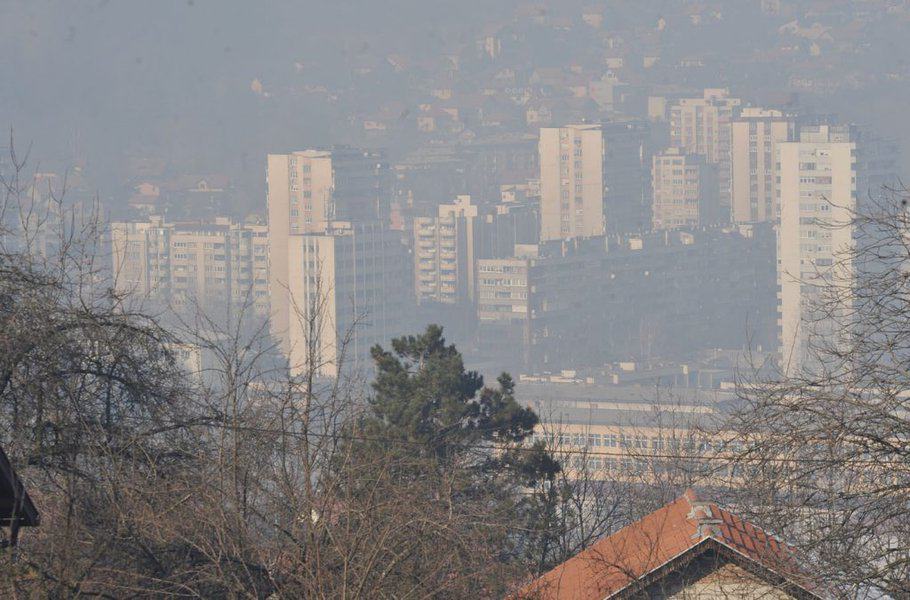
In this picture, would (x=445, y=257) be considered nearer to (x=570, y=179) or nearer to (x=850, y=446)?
(x=570, y=179)

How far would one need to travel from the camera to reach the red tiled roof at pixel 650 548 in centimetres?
451

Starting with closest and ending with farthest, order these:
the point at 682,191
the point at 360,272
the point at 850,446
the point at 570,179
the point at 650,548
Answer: the point at 850,446, the point at 650,548, the point at 360,272, the point at 570,179, the point at 682,191

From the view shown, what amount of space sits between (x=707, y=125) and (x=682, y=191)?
14187 mm

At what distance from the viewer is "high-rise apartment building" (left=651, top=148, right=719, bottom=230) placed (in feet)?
295

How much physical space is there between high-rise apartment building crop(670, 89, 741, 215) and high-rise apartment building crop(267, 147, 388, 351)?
2102cm

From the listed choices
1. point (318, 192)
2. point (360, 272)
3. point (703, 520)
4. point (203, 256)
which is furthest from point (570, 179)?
point (703, 520)

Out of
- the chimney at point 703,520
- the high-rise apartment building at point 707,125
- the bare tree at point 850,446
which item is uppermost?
the high-rise apartment building at point 707,125

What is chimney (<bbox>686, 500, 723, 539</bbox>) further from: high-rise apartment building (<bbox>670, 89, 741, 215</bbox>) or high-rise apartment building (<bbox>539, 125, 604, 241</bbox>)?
high-rise apartment building (<bbox>670, 89, 741, 215</bbox>)

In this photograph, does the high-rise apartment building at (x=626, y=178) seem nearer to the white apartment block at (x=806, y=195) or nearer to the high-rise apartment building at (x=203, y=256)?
the high-rise apartment building at (x=203, y=256)

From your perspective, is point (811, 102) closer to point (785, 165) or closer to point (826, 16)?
point (826, 16)

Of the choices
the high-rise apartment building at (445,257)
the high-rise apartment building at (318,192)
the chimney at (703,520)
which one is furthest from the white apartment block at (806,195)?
the chimney at (703,520)

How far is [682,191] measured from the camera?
90.8 metres

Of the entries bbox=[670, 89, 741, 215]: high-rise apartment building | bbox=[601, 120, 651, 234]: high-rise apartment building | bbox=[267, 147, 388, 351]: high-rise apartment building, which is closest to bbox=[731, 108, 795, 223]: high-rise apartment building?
bbox=[670, 89, 741, 215]: high-rise apartment building

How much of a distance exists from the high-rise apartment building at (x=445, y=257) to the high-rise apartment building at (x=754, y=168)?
717 inches
